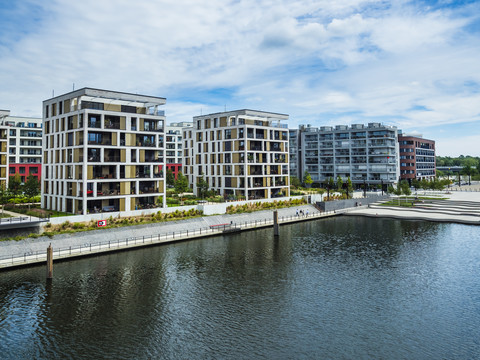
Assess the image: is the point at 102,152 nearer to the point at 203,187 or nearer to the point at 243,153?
the point at 203,187

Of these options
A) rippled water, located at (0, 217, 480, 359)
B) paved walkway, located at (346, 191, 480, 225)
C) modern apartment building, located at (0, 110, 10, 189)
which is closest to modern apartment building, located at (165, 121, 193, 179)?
modern apartment building, located at (0, 110, 10, 189)

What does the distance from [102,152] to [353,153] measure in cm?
9568

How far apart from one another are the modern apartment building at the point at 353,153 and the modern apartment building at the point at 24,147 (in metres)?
94.2

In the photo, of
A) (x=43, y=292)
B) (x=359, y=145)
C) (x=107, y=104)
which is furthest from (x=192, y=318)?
(x=359, y=145)

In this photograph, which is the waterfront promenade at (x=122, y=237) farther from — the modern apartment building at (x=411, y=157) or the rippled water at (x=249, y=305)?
the modern apartment building at (x=411, y=157)

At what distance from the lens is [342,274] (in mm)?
38188

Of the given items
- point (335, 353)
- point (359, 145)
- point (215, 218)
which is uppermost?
point (359, 145)

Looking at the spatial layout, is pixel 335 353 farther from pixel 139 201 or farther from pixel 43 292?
pixel 139 201

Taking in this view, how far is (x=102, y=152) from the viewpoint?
187 ft

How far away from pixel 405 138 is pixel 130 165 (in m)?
111

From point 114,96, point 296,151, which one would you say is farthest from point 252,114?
point 296,151

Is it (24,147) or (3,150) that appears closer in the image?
(3,150)

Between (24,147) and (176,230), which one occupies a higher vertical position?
(24,147)

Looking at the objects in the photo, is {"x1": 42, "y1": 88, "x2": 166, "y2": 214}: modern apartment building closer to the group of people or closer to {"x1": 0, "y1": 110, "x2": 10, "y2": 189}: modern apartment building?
{"x1": 0, "y1": 110, "x2": 10, "y2": 189}: modern apartment building
